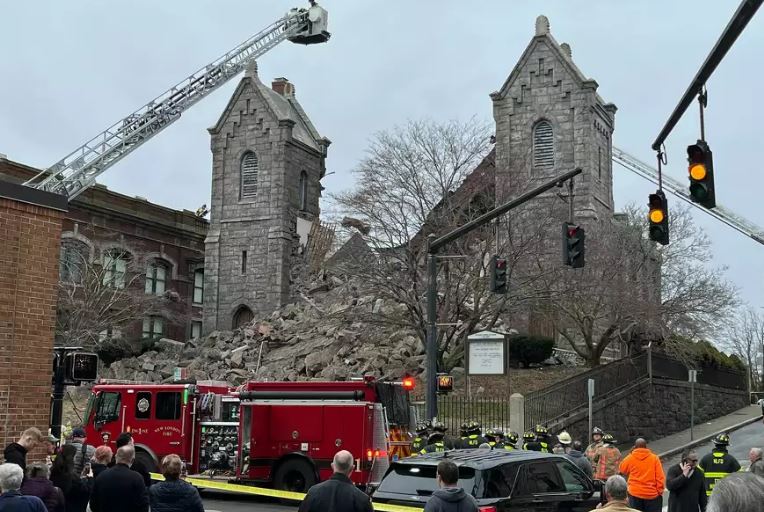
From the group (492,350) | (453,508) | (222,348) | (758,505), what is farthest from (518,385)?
(758,505)

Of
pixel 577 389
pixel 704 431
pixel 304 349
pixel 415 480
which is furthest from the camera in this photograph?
pixel 304 349

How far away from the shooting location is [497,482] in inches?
384

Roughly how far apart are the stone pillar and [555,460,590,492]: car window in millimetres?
6359

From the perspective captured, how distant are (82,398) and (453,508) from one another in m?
32.8

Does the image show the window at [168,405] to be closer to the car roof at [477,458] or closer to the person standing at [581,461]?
the person standing at [581,461]

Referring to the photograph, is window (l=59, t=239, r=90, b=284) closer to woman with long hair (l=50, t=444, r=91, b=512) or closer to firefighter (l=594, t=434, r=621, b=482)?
firefighter (l=594, t=434, r=621, b=482)

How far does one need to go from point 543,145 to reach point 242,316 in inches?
732

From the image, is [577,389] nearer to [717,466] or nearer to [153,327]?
[717,466]

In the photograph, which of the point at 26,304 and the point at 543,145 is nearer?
the point at 26,304

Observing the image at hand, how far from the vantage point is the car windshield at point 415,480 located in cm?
970

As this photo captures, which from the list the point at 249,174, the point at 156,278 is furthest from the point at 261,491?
the point at 156,278

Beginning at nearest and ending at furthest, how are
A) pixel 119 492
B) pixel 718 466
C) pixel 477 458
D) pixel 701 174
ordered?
pixel 119 492 < pixel 477 458 < pixel 701 174 < pixel 718 466

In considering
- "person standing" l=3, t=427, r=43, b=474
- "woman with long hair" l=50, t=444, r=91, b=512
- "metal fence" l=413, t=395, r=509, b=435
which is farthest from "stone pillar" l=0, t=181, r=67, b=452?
"metal fence" l=413, t=395, r=509, b=435

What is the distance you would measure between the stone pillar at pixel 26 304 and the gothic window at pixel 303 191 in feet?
129
